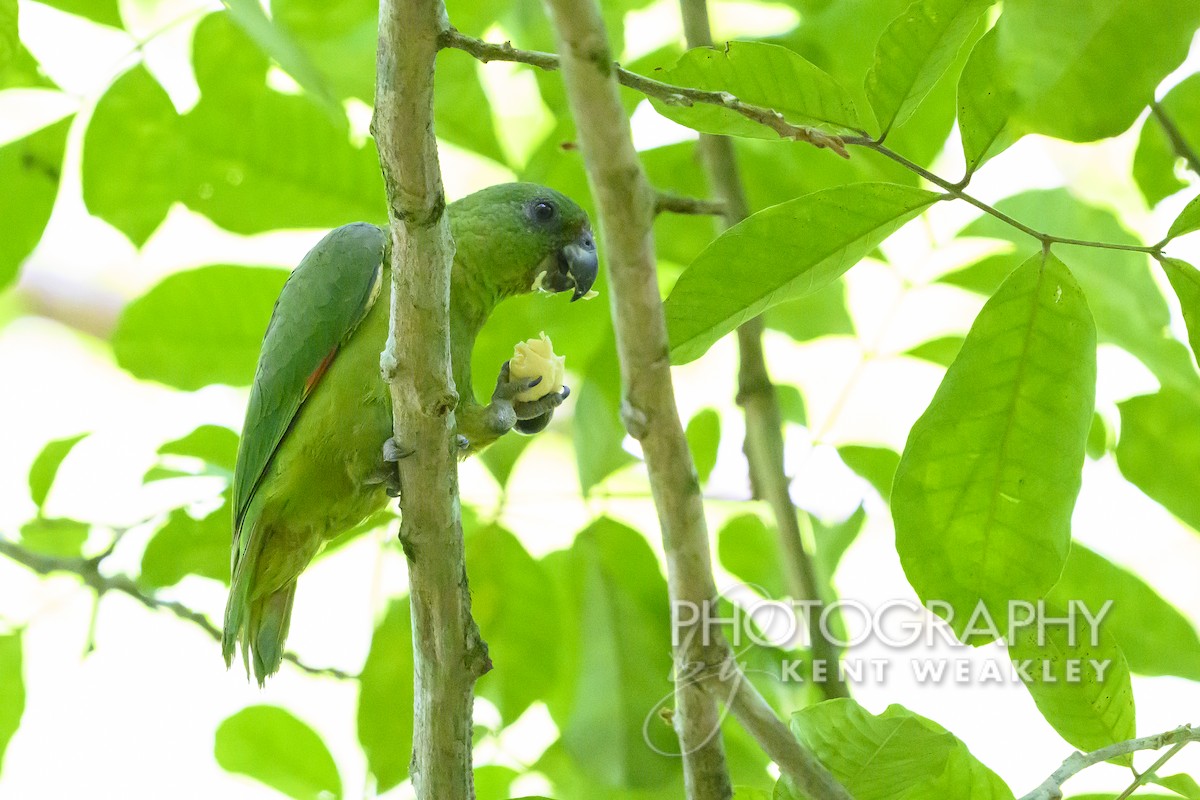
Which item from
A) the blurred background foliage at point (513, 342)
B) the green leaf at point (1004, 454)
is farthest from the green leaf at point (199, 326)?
the green leaf at point (1004, 454)

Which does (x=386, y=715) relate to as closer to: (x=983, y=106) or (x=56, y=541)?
(x=56, y=541)

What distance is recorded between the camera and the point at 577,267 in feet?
7.20

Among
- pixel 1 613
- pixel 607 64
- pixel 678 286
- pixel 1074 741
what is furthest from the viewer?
pixel 1 613

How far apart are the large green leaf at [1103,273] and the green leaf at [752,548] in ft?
1.97

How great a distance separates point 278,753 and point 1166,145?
1868 mm

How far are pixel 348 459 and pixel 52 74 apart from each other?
896 millimetres

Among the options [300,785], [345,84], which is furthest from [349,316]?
[300,785]

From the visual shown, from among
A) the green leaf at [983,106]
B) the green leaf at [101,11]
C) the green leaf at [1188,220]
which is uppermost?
the green leaf at [101,11]

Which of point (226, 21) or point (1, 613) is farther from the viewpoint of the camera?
point (1, 613)

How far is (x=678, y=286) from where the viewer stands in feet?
3.99

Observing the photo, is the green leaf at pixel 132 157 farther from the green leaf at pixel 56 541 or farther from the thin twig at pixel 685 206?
the thin twig at pixel 685 206

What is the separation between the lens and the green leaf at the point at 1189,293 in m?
1.09

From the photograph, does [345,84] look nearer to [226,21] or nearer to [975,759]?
[226,21]

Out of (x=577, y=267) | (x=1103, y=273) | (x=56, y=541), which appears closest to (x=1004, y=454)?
(x=1103, y=273)
